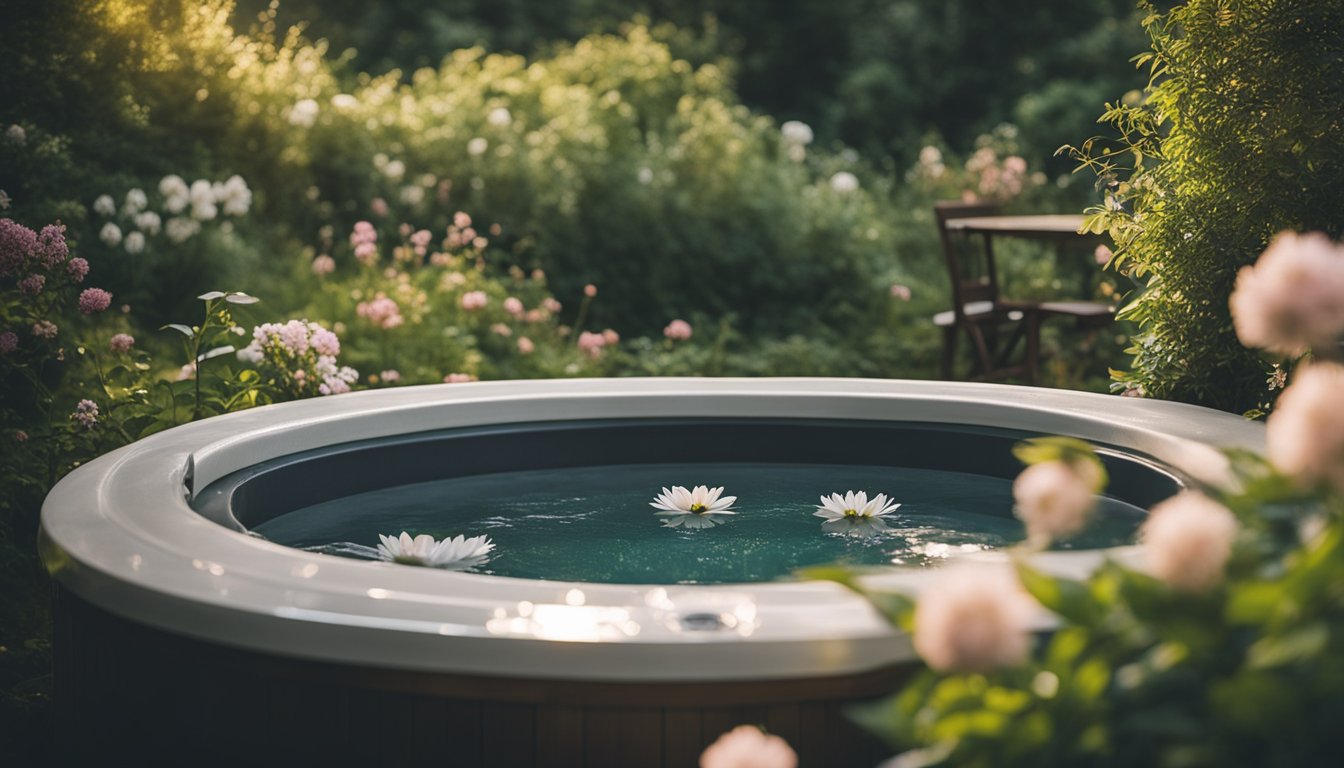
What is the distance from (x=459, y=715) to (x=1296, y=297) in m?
1.18

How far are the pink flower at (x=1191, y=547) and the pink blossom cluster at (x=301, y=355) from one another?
3015 millimetres

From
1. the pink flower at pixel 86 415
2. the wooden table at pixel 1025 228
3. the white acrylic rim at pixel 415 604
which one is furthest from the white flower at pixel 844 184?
the pink flower at pixel 86 415

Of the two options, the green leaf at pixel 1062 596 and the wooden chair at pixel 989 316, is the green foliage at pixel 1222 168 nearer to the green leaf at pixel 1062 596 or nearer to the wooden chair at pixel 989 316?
the green leaf at pixel 1062 596

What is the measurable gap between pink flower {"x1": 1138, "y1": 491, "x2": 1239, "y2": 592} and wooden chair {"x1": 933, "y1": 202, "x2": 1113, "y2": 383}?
495cm

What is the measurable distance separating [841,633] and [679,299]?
5985mm

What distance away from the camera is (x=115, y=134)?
239 inches

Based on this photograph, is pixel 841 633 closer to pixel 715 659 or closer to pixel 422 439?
pixel 715 659

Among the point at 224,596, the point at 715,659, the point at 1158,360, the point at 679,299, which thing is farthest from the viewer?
the point at 679,299

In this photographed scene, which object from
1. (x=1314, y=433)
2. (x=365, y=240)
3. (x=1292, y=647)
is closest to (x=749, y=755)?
(x=1292, y=647)

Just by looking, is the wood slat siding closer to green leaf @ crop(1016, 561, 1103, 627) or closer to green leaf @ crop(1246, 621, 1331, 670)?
green leaf @ crop(1016, 561, 1103, 627)

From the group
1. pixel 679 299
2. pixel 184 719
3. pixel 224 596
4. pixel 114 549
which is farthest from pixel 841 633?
pixel 679 299

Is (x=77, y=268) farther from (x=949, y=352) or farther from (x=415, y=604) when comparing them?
(x=949, y=352)

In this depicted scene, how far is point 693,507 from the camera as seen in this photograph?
3.17 metres

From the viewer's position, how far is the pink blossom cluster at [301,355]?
12.6ft
